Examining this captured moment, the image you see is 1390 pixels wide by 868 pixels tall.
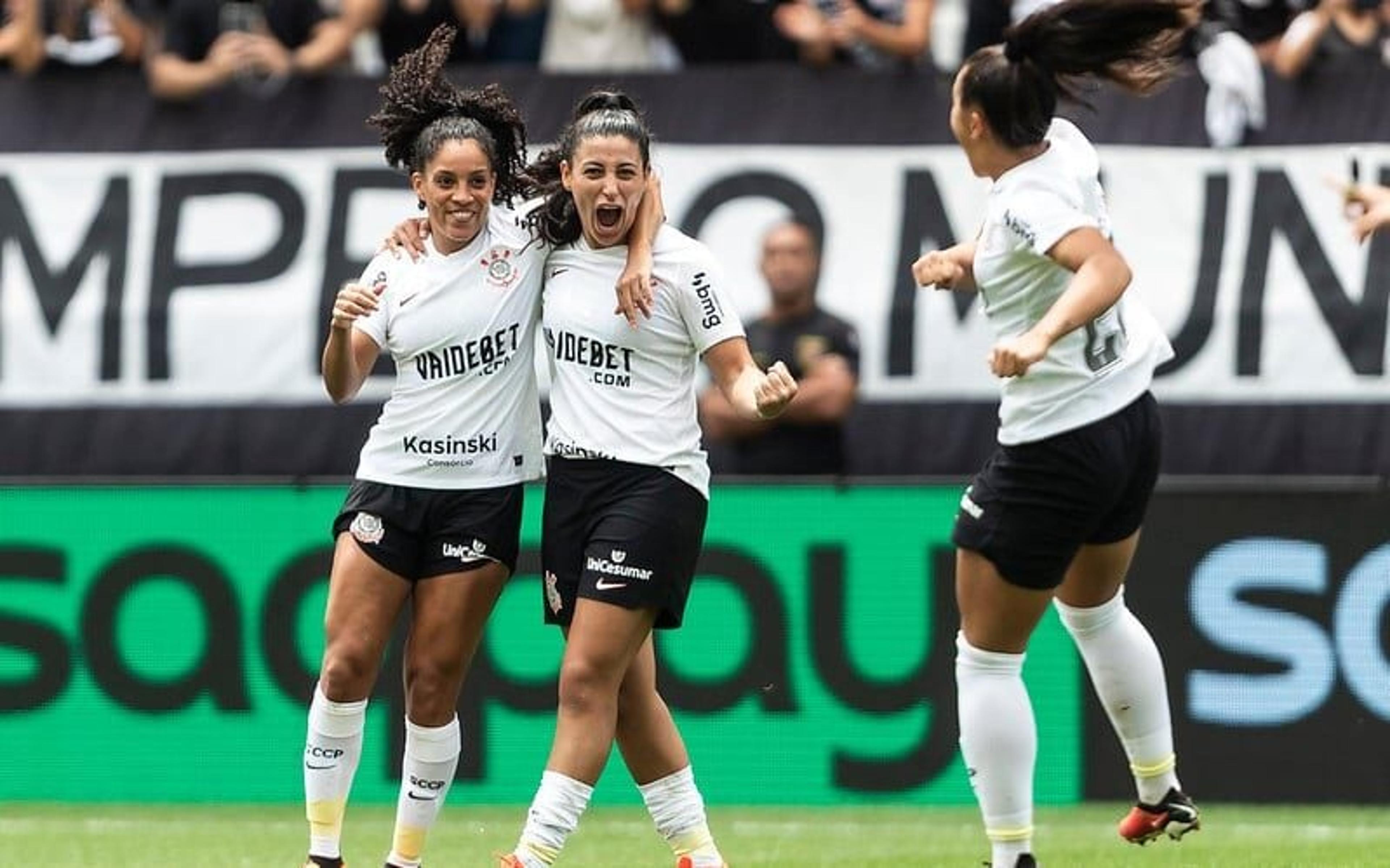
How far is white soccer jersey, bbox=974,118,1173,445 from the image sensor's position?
724 cm

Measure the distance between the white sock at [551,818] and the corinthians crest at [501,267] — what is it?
1431 millimetres

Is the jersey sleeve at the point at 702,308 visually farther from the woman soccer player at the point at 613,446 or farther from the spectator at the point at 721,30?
the spectator at the point at 721,30

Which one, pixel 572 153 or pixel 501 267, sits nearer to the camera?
pixel 572 153

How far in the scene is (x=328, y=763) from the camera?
8.27 metres

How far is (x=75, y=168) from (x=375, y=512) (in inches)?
225

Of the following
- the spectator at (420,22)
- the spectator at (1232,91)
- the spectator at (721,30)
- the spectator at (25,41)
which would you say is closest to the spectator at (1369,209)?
the spectator at (1232,91)

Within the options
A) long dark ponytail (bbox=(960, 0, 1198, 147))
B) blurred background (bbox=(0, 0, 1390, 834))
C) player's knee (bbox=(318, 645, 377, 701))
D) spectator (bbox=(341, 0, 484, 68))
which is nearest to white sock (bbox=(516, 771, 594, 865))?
player's knee (bbox=(318, 645, 377, 701))

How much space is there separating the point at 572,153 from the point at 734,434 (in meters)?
4.63

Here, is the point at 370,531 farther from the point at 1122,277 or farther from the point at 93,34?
the point at 93,34

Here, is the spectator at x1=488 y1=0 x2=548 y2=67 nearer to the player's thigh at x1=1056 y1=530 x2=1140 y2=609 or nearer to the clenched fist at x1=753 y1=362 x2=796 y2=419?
the clenched fist at x1=753 y1=362 x2=796 y2=419

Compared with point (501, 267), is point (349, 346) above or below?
below

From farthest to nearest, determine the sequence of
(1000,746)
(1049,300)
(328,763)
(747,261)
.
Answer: (747,261) → (328,763) → (1000,746) → (1049,300)

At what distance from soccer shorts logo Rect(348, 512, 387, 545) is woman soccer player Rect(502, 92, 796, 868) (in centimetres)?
47

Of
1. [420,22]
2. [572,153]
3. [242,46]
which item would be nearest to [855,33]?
[420,22]
